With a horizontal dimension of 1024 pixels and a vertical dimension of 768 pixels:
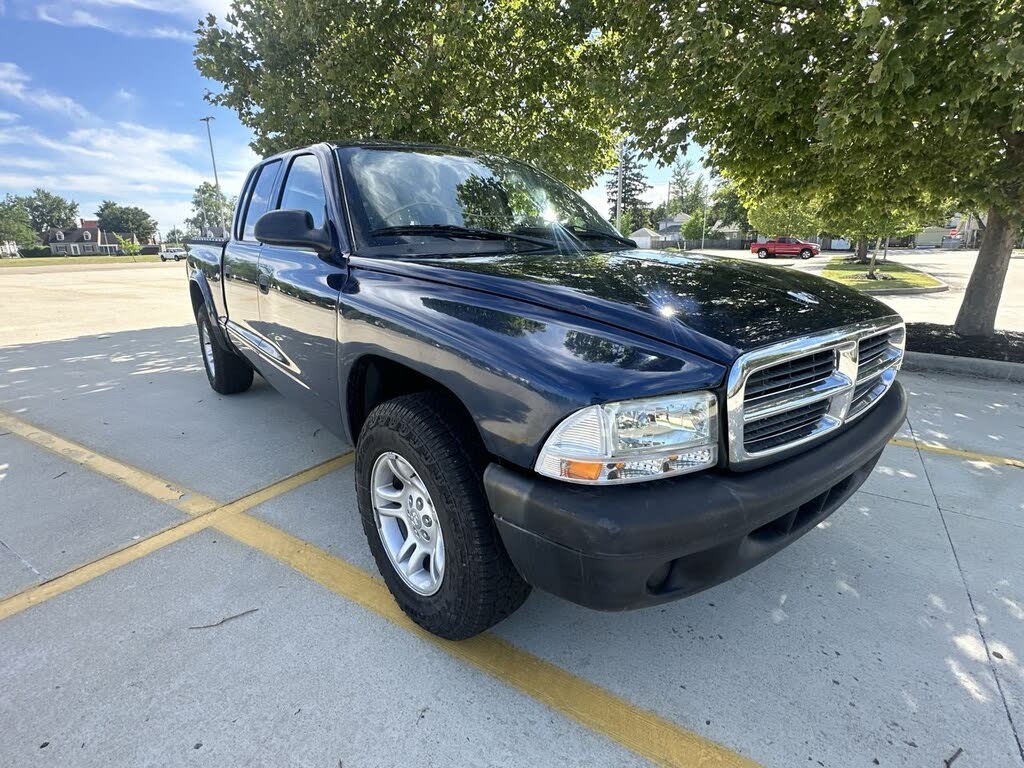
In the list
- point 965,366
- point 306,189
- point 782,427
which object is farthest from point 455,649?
point 965,366

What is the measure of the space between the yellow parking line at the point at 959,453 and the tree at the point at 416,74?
16.6ft

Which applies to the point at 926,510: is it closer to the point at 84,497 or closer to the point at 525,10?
the point at 84,497

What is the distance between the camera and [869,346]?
2152 millimetres

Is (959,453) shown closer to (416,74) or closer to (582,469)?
(582,469)

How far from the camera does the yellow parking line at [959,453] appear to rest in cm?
366

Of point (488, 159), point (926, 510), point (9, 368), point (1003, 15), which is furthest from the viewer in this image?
point (9, 368)

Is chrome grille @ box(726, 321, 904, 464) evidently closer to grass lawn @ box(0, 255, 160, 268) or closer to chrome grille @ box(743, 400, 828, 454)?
chrome grille @ box(743, 400, 828, 454)

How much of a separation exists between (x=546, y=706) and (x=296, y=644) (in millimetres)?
933

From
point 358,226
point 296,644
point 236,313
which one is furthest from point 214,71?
point 296,644

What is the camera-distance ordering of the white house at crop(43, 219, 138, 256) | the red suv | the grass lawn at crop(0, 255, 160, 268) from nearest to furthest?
1. the red suv
2. the grass lawn at crop(0, 255, 160, 268)
3. the white house at crop(43, 219, 138, 256)

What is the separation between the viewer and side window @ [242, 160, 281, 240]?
3.62 metres

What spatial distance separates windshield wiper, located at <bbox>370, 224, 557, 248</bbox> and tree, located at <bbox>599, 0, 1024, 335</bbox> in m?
3.04

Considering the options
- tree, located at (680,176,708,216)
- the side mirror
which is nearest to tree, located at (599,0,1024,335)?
the side mirror

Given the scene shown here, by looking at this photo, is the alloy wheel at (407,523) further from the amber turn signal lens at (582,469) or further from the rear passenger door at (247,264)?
the rear passenger door at (247,264)
